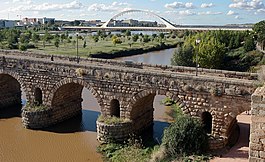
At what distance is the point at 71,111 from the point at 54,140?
355 centimetres

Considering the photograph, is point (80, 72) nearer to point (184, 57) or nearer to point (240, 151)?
point (240, 151)

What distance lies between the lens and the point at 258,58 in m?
37.9

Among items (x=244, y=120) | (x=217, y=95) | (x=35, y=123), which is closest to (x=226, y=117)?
(x=217, y=95)

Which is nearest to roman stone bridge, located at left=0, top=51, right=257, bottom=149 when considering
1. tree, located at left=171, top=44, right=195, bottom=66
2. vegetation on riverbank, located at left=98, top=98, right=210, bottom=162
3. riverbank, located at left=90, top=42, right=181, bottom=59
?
vegetation on riverbank, located at left=98, top=98, right=210, bottom=162

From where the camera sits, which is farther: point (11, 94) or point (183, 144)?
point (11, 94)

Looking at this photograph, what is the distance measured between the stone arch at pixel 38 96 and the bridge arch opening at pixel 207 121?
34.6 feet

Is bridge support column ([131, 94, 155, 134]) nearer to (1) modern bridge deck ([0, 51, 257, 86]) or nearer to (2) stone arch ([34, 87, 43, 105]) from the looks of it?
(1) modern bridge deck ([0, 51, 257, 86])

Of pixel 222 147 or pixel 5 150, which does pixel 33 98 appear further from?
pixel 222 147

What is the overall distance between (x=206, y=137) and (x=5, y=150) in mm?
10506

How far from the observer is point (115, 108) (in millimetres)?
18922

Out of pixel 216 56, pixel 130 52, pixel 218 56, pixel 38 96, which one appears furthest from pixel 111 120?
pixel 130 52

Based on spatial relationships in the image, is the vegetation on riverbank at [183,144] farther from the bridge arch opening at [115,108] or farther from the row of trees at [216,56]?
the row of trees at [216,56]

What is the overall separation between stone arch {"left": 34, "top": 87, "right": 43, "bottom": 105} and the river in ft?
5.99

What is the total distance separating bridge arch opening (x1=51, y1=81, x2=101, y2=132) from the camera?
68.7 feet
